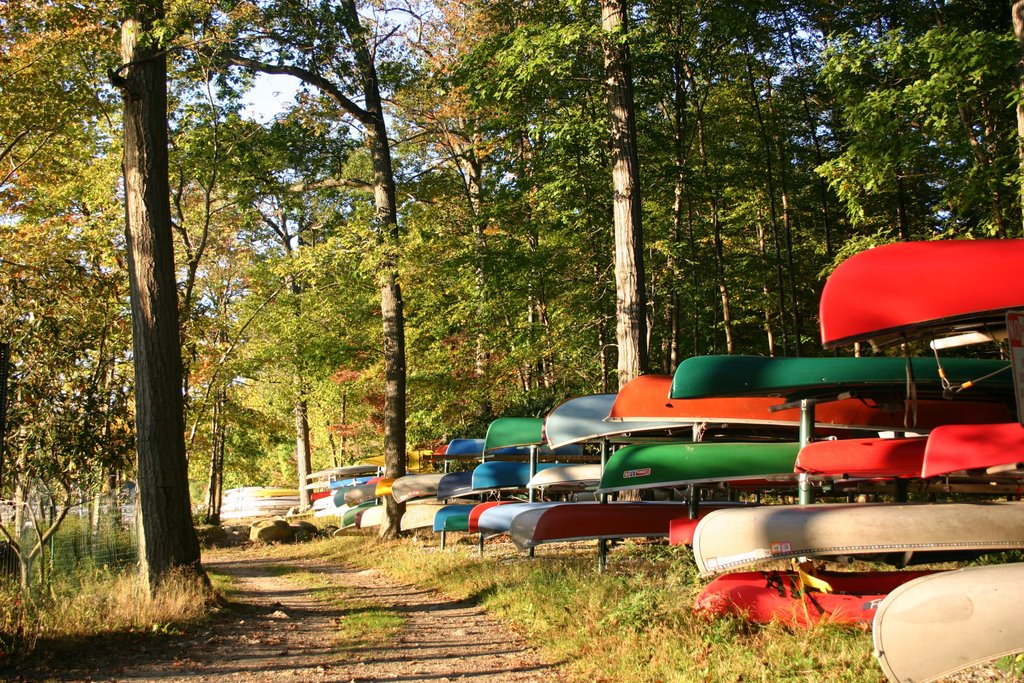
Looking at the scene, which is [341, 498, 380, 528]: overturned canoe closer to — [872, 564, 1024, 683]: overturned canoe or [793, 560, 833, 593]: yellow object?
[793, 560, 833, 593]: yellow object

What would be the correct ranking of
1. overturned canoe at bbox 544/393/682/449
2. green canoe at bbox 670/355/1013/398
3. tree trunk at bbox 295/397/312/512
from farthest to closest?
1. tree trunk at bbox 295/397/312/512
2. overturned canoe at bbox 544/393/682/449
3. green canoe at bbox 670/355/1013/398

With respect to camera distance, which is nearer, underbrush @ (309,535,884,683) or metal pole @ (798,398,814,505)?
underbrush @ (309,535,884,683)

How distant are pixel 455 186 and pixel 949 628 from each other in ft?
56.4

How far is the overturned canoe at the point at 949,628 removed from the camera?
14.7 ft

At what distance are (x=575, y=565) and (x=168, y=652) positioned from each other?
177 inches

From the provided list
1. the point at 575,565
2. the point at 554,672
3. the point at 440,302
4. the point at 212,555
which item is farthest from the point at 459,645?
the point at 440,302

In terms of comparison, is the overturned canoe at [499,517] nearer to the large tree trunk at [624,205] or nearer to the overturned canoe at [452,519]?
the overturned canoe at [452,519]

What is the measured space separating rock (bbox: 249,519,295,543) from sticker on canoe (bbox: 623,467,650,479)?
1449 cm

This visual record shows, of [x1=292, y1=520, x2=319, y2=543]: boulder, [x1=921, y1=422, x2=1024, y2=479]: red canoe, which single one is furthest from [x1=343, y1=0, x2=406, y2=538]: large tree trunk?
[x1=921, y1=422, x2=1024, y2=479]: red canoe

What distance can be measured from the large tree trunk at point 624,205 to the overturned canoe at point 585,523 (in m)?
2.32

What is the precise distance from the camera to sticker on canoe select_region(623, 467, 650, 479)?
9.15 m

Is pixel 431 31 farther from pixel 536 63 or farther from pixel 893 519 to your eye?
pixel 893 519

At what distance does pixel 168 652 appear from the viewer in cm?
696

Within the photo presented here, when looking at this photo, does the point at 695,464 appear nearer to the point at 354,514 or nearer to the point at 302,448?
the point at 354,514
